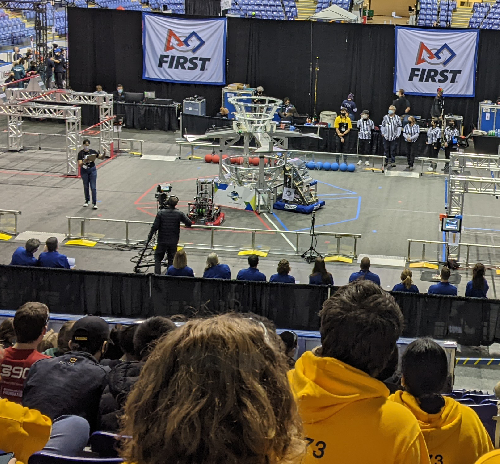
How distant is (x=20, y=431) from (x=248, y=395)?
2159 millimetres

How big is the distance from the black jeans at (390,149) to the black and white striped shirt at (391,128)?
7.1 inches

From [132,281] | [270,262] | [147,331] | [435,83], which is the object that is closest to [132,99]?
[435,83]

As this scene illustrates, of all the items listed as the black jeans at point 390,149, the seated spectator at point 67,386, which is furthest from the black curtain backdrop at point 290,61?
the seated spectator at point 67,386

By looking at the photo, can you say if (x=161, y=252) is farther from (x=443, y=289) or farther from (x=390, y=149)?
(x=390, y=149)

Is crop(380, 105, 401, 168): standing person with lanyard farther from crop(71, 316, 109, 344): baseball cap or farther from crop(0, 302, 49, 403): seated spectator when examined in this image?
crop(0, 302, 49, 403): seated spectator

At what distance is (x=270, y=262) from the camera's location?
17547 mm

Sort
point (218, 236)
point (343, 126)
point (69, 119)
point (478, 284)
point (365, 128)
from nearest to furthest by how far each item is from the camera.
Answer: point (478, 284) → point (218, 236) → point (69, 119) → point (365, 128) → point (343, 126)

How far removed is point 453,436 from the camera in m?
4.15

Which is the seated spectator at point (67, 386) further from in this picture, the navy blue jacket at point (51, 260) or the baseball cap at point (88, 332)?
the navy blue jacket at point (51, 260)

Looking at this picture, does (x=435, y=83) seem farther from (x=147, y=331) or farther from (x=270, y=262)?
(x=147, y=331)

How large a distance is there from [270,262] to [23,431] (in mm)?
13582

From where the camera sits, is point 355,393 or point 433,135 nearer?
point 355,393

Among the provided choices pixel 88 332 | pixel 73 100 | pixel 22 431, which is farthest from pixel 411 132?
pixel 22 431

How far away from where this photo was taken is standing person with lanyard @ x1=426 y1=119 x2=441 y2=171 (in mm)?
26547
